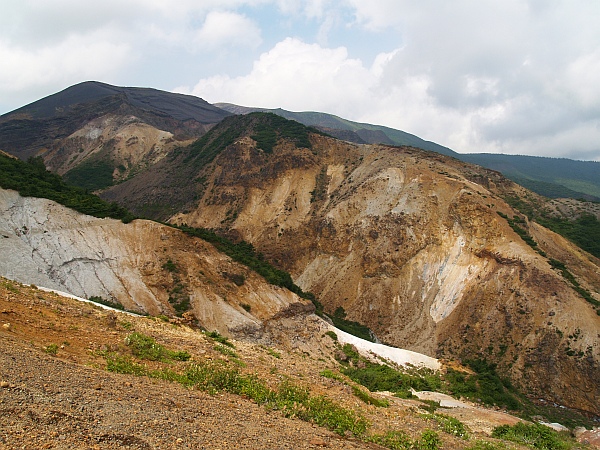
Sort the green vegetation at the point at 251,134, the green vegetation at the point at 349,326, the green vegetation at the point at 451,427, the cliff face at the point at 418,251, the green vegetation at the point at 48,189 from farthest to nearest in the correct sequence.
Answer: the green vegetation at the point at 251,134 < the green vegetation at the point at 349,326 < the cliff face at the point at 418,251 < the green vegetation at the point at 48,189 < the green vegetation at the point at 451,427

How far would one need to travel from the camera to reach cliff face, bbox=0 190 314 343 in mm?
22094

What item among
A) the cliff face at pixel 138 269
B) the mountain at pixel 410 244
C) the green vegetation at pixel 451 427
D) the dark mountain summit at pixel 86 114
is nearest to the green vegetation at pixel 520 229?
the mountain at pixel 410 244

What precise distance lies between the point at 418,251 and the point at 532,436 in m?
26.6

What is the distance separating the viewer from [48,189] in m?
26.0

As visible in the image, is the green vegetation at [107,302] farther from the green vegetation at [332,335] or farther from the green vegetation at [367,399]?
the green vegetation at [367,399]

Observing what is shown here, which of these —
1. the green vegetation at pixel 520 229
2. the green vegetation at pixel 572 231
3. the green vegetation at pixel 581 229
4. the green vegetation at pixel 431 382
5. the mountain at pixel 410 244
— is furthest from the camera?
the green vegetation at pixel 581 229

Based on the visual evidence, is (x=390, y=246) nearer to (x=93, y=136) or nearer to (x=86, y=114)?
(x=93, y=136)

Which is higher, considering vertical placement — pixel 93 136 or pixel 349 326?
pixel 93 136

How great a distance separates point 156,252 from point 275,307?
26.0 feet

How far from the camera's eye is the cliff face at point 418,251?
1134 inches

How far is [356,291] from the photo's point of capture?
38281mm

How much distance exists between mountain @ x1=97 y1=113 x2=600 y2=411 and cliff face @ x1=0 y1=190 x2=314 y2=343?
13633 millimetres

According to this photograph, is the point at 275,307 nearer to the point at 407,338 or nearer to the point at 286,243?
the point at 407,338

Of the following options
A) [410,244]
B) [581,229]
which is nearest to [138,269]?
[410,244]
